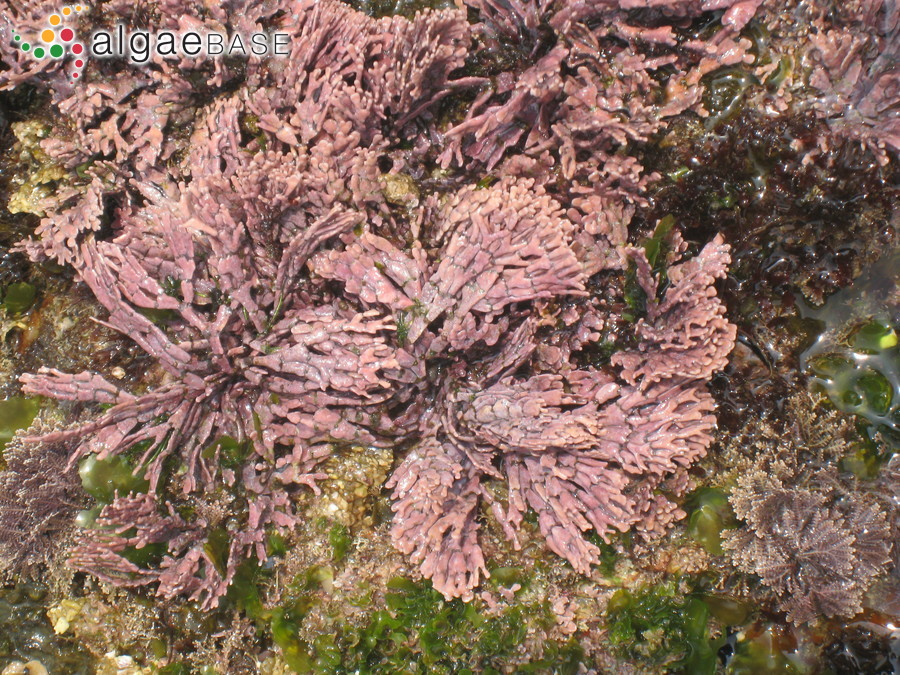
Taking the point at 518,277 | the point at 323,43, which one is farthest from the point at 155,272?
the point at 518,277

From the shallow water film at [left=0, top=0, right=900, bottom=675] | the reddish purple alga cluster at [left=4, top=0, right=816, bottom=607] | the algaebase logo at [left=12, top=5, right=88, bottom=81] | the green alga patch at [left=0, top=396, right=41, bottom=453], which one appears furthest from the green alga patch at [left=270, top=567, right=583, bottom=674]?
the algaebase logo at [left=12, top=5, right=88, bottom=81]

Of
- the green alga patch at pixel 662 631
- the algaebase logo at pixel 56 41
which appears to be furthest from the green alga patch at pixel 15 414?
the green alga patch at pixel 662 631

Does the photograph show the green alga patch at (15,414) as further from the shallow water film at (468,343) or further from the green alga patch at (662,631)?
the green alga patch at (662,631)

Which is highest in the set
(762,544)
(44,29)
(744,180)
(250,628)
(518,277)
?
(44,29)

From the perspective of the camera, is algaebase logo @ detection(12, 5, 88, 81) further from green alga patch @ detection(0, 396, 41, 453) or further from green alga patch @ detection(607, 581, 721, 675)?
green alga patch @ detection(607, 581, 721, 675)

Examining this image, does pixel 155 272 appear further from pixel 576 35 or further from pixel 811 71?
pixel 811 71

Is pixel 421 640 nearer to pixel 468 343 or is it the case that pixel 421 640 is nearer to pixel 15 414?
pixel 468 343

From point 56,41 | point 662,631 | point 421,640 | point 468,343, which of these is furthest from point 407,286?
point 56,41
